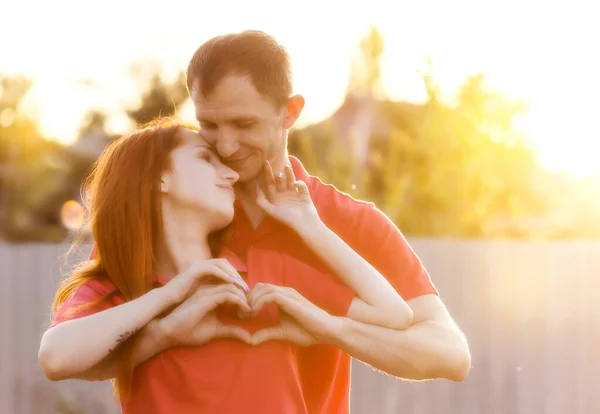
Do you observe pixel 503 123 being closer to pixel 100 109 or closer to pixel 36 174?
pixel 100 109

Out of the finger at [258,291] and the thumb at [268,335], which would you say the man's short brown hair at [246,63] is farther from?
the thumb at [268,335]

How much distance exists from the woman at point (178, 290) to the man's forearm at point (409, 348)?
0.16 ft

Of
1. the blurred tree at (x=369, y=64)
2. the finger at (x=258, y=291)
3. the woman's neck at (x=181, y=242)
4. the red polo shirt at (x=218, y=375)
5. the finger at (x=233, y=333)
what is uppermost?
the blurred tree at (x=369, y=64)

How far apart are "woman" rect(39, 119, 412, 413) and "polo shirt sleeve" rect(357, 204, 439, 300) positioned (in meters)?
0.20

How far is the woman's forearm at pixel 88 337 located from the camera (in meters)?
2.52

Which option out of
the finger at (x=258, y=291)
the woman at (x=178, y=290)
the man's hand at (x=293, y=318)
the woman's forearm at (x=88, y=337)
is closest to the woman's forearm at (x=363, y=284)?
the woman at (x=178, y=290)

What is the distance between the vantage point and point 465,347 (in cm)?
302

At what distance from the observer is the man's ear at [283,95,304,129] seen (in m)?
3.19

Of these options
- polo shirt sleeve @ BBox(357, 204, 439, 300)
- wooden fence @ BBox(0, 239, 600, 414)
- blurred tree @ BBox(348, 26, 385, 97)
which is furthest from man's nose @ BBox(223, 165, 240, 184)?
blurred tree @ BBox(348, 26, 385, 97)

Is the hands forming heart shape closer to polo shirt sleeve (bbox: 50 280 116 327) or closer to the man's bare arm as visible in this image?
the man's bare arm

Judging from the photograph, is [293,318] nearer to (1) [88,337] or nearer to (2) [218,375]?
(2) [218,375]

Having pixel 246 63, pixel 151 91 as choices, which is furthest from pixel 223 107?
pixel 151 91

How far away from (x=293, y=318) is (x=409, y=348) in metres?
0.39

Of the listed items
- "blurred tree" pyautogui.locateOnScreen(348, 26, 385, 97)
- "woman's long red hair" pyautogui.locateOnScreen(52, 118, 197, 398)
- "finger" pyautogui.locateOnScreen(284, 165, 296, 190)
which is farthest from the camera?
"blurred tree" pyautogui.locateOnScreen(348, 26, 385, 97)
